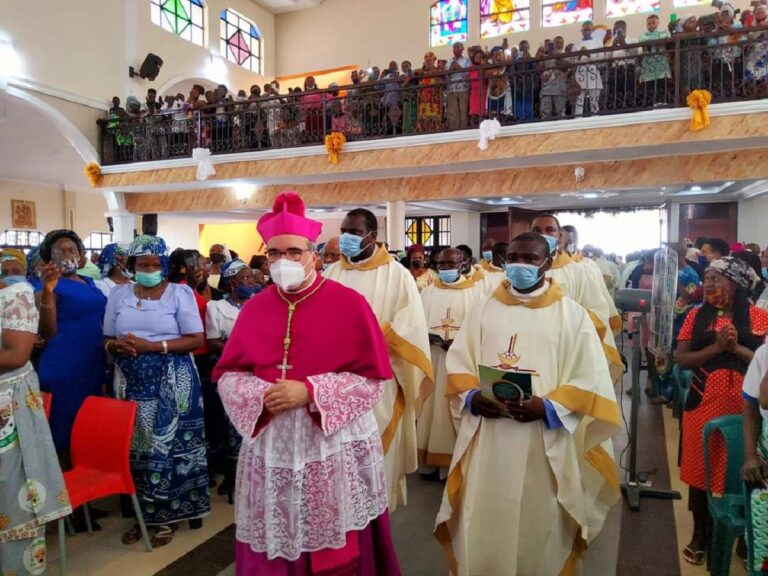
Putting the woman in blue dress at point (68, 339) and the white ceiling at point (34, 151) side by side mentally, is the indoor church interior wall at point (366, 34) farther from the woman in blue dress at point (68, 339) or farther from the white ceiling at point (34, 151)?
the woman in blue dress at point (68, 339)

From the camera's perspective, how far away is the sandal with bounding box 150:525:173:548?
3725 millimetres

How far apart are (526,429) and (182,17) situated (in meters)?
18.0

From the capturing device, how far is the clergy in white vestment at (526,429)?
2.86 m

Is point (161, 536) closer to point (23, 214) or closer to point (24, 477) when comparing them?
point (24, 477)

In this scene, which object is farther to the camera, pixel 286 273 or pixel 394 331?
pixel 394 331

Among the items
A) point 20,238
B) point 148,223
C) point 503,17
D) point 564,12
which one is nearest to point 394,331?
point 148,223

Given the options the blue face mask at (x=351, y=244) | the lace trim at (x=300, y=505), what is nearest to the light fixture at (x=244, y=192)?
the blue face mask at (x=351, y=244)

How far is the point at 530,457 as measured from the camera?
293 cm

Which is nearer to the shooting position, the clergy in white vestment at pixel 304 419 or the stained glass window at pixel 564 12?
the clergy in white vestment at pixel 304 419

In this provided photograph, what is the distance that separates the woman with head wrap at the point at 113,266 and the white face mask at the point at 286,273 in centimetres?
338

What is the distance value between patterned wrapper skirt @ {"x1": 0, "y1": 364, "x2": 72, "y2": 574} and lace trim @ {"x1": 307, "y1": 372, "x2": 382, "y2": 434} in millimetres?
1652

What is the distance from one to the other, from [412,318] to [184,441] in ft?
5.66

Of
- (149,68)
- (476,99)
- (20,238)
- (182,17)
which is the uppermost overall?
(182,17)

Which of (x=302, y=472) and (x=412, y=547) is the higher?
(x=302, y=472)
